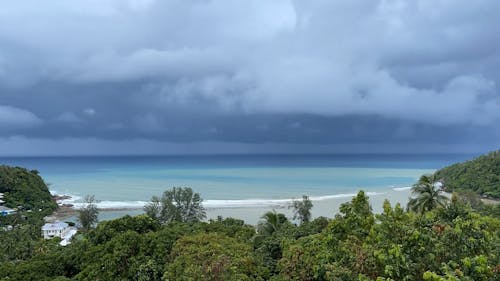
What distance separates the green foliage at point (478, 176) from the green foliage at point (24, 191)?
7242cm

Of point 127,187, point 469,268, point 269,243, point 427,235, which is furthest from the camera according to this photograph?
point 127,187

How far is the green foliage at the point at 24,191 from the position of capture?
5566 cm

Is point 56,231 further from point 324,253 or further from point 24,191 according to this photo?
point 324,253

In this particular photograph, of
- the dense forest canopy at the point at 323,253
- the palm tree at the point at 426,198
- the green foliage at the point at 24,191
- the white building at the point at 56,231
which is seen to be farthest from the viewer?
the green foliage at the point at 24,191

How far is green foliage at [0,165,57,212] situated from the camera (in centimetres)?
Result: 5566

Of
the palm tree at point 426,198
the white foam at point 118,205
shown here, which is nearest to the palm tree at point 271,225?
the palm tree at point 426,198

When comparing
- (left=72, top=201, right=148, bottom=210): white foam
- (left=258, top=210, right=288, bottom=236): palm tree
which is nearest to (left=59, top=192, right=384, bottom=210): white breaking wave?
(left=72, top=201, right=148, bottom=210): white foam

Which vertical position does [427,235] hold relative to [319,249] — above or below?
above

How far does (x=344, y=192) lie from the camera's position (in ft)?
220

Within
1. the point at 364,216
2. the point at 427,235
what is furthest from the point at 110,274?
the point at 427,235

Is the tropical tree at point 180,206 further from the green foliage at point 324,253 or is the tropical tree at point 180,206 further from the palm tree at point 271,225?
the green foliage at point 324,253

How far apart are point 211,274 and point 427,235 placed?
5.75 m

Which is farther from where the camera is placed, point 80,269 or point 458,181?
point 458,181

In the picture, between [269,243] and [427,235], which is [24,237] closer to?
[269,243]
